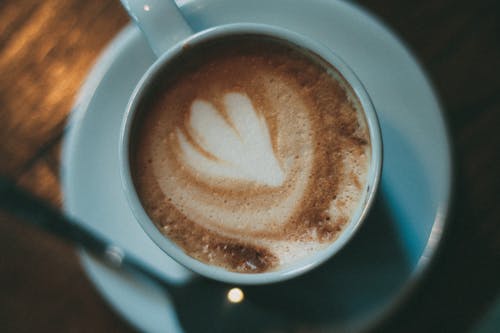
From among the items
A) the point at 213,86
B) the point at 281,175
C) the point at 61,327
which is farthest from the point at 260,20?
the point at 61,327

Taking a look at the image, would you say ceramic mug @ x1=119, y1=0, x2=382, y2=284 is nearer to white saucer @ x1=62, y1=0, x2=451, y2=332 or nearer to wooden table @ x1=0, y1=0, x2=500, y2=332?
white saucer @ x1=62, y1=0, x2=451, y2=332

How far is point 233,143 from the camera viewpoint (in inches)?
35.5

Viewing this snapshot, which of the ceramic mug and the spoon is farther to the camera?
the spoon

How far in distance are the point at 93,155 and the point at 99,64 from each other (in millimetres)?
201

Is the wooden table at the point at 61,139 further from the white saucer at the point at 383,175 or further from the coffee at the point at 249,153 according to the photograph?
the coffee at the point at 249,153

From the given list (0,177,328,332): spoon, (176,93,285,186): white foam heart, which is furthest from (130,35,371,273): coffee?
(0,177,328,332): spoon

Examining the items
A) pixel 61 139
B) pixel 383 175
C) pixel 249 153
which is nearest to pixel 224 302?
pixel 249 153

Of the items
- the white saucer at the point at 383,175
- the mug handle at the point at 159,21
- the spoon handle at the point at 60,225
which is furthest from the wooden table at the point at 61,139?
the mug handle at the point at 159,21

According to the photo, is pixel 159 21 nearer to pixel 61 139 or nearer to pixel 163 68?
pixel 163 68

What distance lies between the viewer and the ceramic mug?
0.80 metres

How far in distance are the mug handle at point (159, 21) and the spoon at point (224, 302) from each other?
0.40m

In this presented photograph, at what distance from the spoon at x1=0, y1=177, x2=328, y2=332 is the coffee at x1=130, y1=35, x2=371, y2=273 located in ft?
0.35

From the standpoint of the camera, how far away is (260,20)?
0.97 meters

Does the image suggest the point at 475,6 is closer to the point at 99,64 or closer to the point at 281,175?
the point at 281,175
